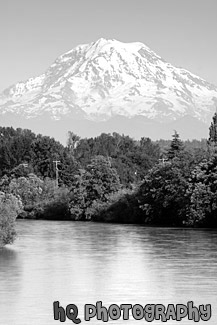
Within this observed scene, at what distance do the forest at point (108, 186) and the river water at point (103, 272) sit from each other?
419 centimetres

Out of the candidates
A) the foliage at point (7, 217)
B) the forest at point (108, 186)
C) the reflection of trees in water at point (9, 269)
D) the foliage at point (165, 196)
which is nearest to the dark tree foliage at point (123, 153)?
the forest at point (108, 186)

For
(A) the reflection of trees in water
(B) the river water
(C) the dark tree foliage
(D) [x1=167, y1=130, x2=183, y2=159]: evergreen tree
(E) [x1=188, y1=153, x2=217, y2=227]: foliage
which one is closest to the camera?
(B) the river water

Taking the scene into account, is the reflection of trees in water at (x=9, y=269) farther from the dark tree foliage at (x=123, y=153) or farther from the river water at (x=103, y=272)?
the dark tree foliage at (x=123, y=153)

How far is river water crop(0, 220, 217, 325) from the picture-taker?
32.0 m

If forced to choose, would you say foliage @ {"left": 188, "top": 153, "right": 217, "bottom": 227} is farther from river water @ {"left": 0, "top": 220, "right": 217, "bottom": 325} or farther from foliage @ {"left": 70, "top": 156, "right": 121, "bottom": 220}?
foliage @ {"left": 70, "top": 156, "right": 121, "bottom": 220}

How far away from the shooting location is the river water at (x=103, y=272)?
32000 mm

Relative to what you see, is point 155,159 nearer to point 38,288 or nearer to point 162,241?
point 162,241

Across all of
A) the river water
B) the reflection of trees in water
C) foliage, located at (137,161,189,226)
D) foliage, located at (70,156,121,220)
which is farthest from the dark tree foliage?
the reflection of trees in water

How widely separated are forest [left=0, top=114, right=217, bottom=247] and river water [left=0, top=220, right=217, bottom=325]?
4.19m

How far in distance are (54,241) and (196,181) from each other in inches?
858

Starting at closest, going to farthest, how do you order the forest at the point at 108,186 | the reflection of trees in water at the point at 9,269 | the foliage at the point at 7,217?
the reflection of trees in water at the point at 9,269 → the foliage at the point at 7,217 → the forest at the point at 108,186

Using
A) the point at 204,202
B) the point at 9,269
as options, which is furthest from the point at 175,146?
the point at 9,269

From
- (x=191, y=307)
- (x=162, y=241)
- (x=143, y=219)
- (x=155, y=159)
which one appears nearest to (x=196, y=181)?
(x=143, y=219)

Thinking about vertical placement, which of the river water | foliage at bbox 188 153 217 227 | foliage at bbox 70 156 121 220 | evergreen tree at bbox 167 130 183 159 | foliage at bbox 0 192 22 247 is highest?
evergreen tree at bbox 167 130 183 159
